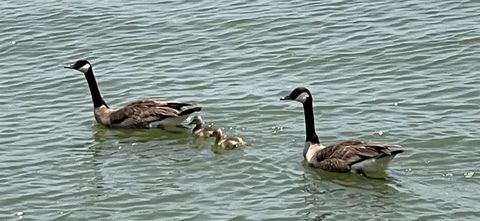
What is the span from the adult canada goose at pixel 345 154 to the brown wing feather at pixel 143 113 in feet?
6.83

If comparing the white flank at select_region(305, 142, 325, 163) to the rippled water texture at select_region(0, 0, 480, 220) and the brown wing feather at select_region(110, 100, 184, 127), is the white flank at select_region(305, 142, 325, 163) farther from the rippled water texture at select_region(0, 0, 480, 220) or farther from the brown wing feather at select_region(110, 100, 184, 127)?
the brown wing feather at select_region(110, 100, 184, 127)

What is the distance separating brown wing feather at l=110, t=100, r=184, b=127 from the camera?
48.2 ft

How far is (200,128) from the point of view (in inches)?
559

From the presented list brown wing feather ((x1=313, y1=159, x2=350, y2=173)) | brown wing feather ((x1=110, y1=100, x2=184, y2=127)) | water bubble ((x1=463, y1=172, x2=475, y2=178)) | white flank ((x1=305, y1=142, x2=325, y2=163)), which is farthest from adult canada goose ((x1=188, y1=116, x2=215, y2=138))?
water bubble ((x1=463, y1=172, x2=475, y2=178))

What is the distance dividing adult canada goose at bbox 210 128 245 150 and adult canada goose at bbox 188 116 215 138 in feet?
0.90

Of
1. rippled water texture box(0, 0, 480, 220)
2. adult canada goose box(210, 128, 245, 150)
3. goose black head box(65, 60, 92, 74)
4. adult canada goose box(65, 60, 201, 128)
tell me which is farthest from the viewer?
goose black head box(65, 60, 92, 74)

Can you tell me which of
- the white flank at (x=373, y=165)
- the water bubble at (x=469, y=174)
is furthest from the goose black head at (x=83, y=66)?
the water bubble at (x=469, y=174)

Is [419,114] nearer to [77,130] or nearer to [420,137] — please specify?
[420,137]

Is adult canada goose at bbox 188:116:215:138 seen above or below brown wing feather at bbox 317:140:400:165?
above

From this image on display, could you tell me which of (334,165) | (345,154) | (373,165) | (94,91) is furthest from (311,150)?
(94,91)

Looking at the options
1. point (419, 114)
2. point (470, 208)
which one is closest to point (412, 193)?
point (470, 208)

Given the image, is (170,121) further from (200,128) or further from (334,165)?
(334,165)

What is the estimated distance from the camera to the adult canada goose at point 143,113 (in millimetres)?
14664

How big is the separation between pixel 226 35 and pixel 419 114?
5.52 metres
